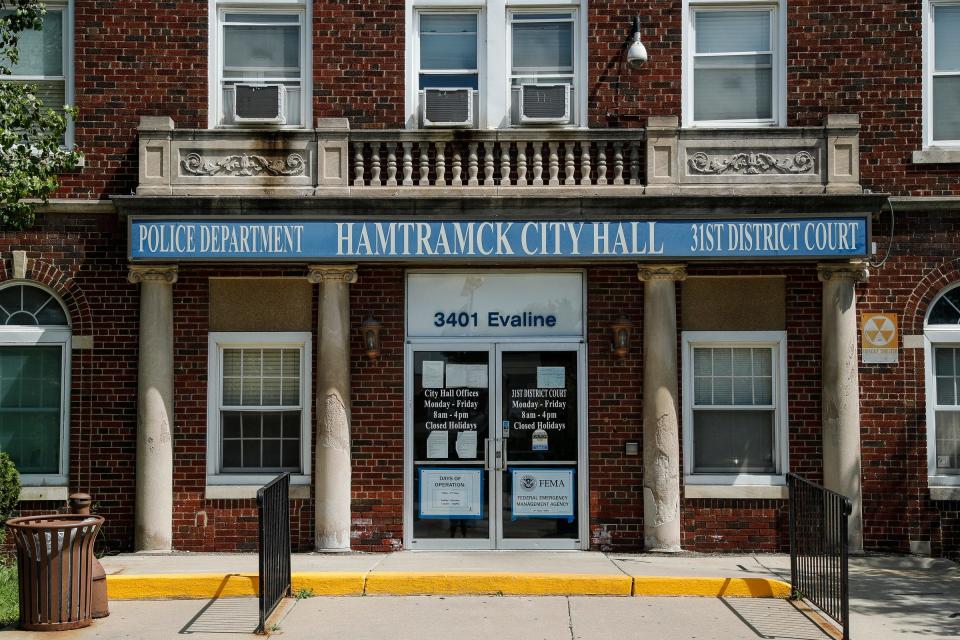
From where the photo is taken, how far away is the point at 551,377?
1201 centimetres

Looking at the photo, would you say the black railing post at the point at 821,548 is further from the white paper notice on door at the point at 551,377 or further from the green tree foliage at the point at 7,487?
the green tree foliage at the point at 7,487

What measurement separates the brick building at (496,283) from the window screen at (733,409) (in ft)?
0.12

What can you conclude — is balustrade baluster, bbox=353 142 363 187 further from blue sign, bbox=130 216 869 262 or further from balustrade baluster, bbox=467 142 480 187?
balustrade baluster, bbox=467 142 480 187

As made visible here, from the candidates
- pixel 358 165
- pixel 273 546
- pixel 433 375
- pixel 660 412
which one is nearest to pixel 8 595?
pixel 273 546

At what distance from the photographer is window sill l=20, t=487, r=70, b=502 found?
38.7 ft

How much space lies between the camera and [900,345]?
1195 cm

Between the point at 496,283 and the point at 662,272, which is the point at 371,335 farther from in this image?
the point at 662,272

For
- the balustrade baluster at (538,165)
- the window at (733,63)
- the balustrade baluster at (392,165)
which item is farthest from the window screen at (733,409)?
the balustrade baluster at (392,165)

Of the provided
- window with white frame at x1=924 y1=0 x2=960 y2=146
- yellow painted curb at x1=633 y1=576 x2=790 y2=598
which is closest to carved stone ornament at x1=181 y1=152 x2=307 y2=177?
yellow painted curb at x1=633 y1=576 x2=790 y2=598

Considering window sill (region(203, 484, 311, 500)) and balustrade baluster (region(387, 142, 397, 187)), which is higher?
balustrade baluster (region(387, 142, 397, 187))

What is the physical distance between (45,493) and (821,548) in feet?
28.1

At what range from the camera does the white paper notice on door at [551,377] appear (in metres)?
12.0

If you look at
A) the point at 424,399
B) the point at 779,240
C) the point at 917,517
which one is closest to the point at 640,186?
the point at 779,240

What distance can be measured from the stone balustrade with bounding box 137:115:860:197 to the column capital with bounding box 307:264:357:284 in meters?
0.84
